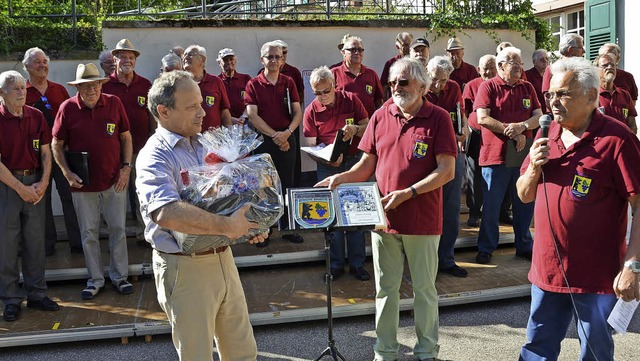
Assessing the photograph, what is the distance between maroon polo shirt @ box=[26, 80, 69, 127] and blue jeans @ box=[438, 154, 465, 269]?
14.7 feet

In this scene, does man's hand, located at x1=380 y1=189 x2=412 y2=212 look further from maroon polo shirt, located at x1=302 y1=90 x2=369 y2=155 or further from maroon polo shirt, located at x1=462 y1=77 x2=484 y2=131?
maroon polo shirt, located at x1=462 y1=77 x2=484 y2=131

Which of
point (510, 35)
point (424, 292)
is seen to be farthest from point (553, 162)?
point (510, 35)

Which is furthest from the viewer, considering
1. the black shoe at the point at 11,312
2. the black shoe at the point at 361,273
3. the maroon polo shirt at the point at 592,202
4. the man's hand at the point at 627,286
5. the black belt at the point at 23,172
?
the black shoe at the point at 361,273

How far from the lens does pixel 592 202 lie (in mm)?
3273

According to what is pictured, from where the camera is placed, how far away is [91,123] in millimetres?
6180

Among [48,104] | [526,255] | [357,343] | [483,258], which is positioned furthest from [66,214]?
[526,255]

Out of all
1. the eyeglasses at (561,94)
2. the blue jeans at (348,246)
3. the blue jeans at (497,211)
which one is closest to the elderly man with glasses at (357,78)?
the blue jeans at (348,246)

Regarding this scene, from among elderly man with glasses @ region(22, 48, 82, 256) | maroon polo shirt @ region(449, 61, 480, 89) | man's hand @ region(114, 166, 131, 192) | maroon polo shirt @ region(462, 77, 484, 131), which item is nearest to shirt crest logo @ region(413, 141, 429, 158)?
maroon polo shirt @ region(462, 77, 484, 131)

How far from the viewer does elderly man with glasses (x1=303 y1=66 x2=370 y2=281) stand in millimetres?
6418

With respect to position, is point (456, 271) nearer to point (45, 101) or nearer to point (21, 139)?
point (21, 139)

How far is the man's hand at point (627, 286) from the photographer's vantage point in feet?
10.2

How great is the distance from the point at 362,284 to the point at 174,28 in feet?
15.7

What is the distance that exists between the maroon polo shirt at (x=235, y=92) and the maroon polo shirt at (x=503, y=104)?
120 inches

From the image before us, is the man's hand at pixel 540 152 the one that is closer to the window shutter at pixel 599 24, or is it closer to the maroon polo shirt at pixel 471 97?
the maroon polo shirt at pixel 471 97
